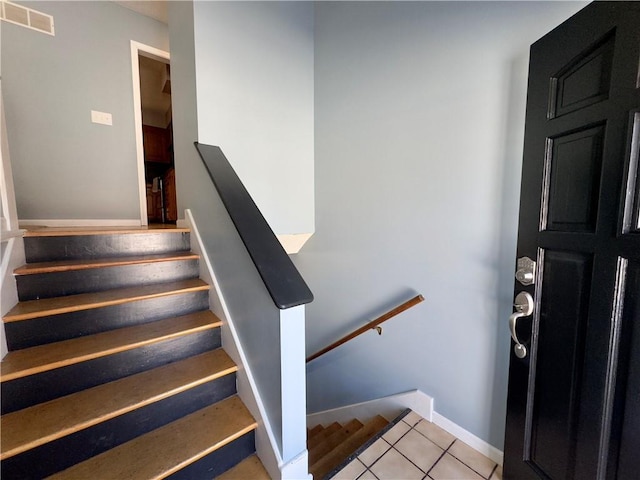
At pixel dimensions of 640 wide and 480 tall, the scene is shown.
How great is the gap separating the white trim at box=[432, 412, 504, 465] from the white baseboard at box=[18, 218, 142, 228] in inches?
129

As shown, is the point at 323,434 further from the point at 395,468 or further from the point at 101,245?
the point at 101,245

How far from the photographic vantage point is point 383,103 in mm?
1683

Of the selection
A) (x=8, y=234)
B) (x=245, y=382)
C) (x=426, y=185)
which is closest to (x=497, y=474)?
(x=245, y=382)

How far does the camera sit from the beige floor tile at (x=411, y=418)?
1.57 m

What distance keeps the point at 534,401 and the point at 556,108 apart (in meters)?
1.10

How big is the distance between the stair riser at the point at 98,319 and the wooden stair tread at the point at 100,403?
0.27 meters

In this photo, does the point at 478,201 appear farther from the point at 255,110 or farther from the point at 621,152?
the point at 255,110

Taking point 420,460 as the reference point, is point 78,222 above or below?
above

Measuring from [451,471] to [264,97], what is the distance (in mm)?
2543

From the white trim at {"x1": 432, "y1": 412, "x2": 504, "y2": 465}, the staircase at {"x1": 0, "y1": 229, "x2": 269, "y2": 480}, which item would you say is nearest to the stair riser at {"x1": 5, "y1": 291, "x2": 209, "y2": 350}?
the staircase at {"x1": 0, "y1": 229, "x2": 269, "y2": 480}

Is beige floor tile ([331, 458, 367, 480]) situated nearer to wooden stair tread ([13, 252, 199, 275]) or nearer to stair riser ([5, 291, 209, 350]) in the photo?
stair riser ([5, 291, 209, 350])

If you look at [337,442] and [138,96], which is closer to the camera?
[337,442]

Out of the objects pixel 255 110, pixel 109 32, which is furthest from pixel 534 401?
pixel 109 32

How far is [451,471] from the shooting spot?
129 centimetres
